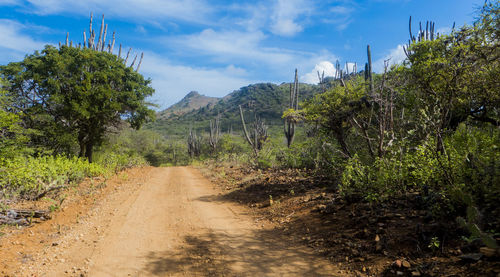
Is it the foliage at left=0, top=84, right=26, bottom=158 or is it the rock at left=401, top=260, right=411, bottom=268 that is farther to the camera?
the foliage at left=0, top=84, right=26, bottom=158

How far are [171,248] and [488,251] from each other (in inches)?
167

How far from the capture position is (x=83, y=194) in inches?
358

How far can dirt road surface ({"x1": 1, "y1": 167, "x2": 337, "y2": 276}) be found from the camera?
375cm

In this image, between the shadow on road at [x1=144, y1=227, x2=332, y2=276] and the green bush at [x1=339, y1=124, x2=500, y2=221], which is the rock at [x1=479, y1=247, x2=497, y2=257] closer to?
the green bush at [x1=339, y1=124, x2=500, y2=221]

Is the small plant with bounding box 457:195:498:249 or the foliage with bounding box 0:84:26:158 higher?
the foliage with bounding box 0:84:26:158

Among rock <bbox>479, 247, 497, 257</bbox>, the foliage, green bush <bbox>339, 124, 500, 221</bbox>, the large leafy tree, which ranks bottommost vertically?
rock <bbox>479, 247, 497, 257</bbox>

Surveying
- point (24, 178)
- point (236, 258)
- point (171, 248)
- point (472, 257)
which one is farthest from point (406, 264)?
point (24, 178)

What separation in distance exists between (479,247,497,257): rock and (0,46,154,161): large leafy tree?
1621 cm

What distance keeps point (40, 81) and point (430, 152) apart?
674 inches

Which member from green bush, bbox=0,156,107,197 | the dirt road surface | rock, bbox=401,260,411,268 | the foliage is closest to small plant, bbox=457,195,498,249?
rock, bbox=401,260,411,268

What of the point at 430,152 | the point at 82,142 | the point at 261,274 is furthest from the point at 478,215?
the point at 82,142

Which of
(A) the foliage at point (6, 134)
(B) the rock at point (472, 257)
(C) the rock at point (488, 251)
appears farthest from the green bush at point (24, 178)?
(C) the rock at point (488, 251)

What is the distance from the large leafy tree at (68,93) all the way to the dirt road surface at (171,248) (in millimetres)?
9962

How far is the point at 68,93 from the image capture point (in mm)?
14828
